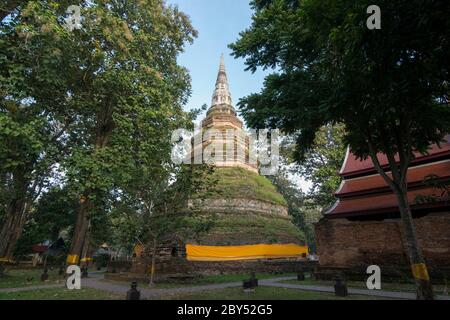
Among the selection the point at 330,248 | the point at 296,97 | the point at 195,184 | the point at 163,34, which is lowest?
the point at 330,248

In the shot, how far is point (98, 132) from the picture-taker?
1761 cm

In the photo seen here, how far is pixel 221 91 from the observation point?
166ft

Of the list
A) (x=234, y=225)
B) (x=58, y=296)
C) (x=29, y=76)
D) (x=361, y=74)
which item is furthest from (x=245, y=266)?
(x=361, y=74)

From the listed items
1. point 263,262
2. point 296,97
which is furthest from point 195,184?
point 263,262

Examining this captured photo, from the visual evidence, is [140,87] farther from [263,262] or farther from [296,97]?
[263,262]

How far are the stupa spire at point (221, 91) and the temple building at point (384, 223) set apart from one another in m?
35.1

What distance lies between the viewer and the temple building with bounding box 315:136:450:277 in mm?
12078

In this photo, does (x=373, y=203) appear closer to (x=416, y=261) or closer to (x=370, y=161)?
(x=370, y=161)

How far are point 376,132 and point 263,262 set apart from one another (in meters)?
17.4

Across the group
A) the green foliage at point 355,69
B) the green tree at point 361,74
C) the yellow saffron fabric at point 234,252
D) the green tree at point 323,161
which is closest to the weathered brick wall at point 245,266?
the yellow saffron fabric at point 234,252

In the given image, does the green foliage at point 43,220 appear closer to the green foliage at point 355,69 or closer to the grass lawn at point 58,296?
the grass lawn at point 58,296

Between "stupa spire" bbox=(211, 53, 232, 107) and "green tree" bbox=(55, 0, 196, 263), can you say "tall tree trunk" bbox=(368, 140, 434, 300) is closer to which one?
"green tree" bbox=(55, 0, 196, 263)

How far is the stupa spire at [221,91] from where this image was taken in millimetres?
49344

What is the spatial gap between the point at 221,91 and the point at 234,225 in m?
28.1
